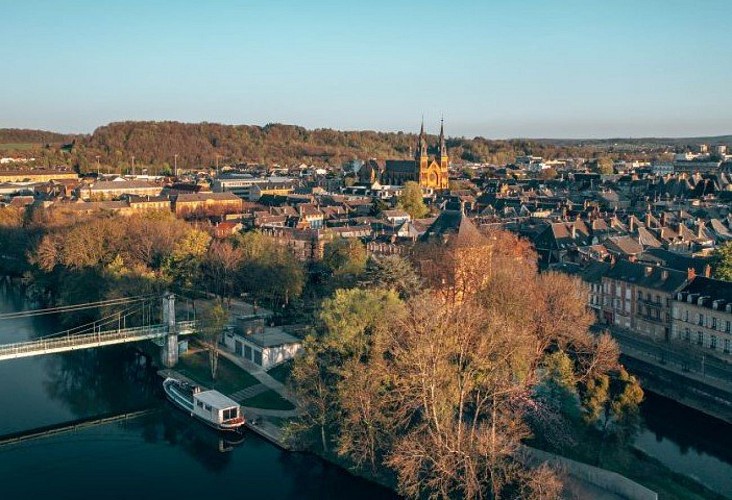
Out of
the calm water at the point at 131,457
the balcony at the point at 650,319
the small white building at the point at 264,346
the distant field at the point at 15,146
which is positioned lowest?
the calm water at the point at 131,457

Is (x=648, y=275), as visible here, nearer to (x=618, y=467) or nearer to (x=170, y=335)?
(x=618, y=467)

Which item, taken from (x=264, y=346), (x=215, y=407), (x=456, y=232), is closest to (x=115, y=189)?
(x=456, y=232)

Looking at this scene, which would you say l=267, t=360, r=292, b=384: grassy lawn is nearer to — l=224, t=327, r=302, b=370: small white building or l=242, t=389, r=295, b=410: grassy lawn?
l=224, t=327, r=302, b=370: small white building

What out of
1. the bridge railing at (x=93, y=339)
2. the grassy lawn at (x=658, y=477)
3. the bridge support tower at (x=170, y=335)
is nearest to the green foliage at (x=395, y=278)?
the bridge support tower at (x=170, y=335)

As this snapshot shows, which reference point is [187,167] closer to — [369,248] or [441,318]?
[369,248]

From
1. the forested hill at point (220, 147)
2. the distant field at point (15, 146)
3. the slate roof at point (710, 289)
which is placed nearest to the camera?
the slate roof at point (710, 289)

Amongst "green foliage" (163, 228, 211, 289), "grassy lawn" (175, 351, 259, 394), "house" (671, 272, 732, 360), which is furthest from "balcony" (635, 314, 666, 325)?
"green foliage" (163, 228, 211, 289)

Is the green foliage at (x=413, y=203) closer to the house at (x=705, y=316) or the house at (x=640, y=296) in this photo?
the house at (x=640, y=296)

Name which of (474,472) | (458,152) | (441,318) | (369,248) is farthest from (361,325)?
(458,152)
